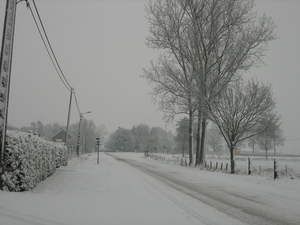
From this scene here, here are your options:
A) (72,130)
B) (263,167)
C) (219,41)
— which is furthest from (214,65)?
(72,130)

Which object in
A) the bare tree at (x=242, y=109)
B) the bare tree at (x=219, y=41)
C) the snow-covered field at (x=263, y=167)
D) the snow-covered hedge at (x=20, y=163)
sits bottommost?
the snow-covered field at (x=263, y=167)

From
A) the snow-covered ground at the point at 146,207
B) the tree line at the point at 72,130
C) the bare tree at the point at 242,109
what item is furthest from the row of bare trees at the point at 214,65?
the tree line at the point at 72,130

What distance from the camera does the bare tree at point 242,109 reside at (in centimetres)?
1519

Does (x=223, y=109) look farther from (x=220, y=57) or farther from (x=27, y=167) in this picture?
(x=27, y=167)

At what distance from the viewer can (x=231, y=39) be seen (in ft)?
57.6

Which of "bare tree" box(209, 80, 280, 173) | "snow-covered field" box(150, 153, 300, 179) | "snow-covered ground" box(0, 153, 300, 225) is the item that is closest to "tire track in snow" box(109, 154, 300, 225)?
"snow-covered ground" box(0, 153, 300, 225)

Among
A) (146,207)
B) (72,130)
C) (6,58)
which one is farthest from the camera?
(72,130)

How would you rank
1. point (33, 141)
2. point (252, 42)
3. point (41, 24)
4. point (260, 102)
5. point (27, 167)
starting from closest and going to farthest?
point (27, 167) → point (33, 141) → point (41, 24) → point (260, 102) → point (252, 42)

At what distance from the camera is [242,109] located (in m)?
15.5

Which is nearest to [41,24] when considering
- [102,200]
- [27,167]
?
[27,167]

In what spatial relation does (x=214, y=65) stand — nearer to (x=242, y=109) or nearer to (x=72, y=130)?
(x=242, y=109)

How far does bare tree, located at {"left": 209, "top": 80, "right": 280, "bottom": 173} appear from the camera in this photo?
1519 centimetres

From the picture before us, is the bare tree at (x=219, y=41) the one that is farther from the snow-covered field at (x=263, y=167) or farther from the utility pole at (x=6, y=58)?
the utility pole at (x=6, y=58)

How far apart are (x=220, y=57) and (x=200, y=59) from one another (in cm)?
149
